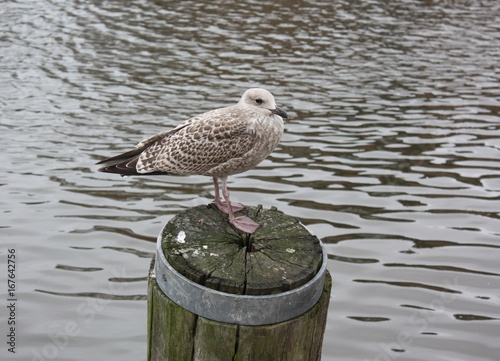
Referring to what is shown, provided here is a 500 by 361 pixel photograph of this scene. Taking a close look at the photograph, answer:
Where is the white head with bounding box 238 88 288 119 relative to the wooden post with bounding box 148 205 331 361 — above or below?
above

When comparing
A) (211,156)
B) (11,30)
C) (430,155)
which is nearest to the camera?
(211,156)

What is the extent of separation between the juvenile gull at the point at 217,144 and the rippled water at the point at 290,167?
5.82ft

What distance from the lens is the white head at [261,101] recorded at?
13.3 ft

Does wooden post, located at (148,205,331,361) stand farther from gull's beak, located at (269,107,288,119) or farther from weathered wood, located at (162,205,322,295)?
gull's beak, located at (269,107,288,119)

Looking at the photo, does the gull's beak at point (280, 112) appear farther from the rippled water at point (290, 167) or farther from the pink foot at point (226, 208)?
the rippled water at point (290, 167)

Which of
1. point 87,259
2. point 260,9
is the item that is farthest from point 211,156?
point 260,9

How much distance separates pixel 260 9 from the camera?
55.2ft

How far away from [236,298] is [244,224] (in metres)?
0.60

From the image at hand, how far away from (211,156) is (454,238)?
3538 millimetres

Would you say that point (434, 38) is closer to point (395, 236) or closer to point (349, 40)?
point (349, 40)

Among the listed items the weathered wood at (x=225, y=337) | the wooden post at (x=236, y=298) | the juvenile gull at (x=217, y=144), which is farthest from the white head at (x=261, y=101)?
the weathered wood at (x=225, y=337)

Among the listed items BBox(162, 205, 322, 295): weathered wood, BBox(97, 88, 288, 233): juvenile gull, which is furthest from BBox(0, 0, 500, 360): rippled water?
BBox(162, 205, 322, 295): weathered wood

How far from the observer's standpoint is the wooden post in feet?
9.20

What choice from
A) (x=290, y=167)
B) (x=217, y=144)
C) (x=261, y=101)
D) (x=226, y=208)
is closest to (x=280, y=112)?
(x=261, y=101)
